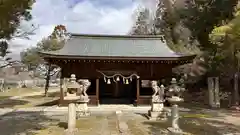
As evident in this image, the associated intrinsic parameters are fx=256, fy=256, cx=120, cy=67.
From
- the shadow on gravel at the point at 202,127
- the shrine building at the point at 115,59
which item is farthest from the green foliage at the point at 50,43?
the shadow on gravel at the point at 202,127

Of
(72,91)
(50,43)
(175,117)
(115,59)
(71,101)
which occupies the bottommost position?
(175,117)

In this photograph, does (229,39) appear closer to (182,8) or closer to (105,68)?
(105,68)

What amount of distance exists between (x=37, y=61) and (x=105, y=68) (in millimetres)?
19748

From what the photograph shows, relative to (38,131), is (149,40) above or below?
above

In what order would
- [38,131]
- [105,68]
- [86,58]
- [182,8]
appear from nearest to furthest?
[38,131], [86,58], [105,68], [182,8]

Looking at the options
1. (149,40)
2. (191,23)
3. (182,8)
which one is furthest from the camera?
(182,8)

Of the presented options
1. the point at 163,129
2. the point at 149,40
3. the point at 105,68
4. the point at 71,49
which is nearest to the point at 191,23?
the point at 149,40

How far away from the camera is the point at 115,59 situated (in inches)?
714

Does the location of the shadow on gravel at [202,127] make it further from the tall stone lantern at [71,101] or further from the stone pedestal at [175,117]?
the tall stone lantern at [71,101]

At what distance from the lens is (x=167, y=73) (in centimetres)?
1945

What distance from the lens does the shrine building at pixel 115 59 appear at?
1814 cm

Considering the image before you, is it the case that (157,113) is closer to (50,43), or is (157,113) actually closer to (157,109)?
(157,109)

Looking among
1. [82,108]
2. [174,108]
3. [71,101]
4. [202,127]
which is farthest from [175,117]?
[82,108]

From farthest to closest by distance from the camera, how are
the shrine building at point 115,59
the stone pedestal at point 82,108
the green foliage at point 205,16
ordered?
the green foliage at point 205,16 < the shrine building at point 115,59 < the stone pedestal at point 82,108
